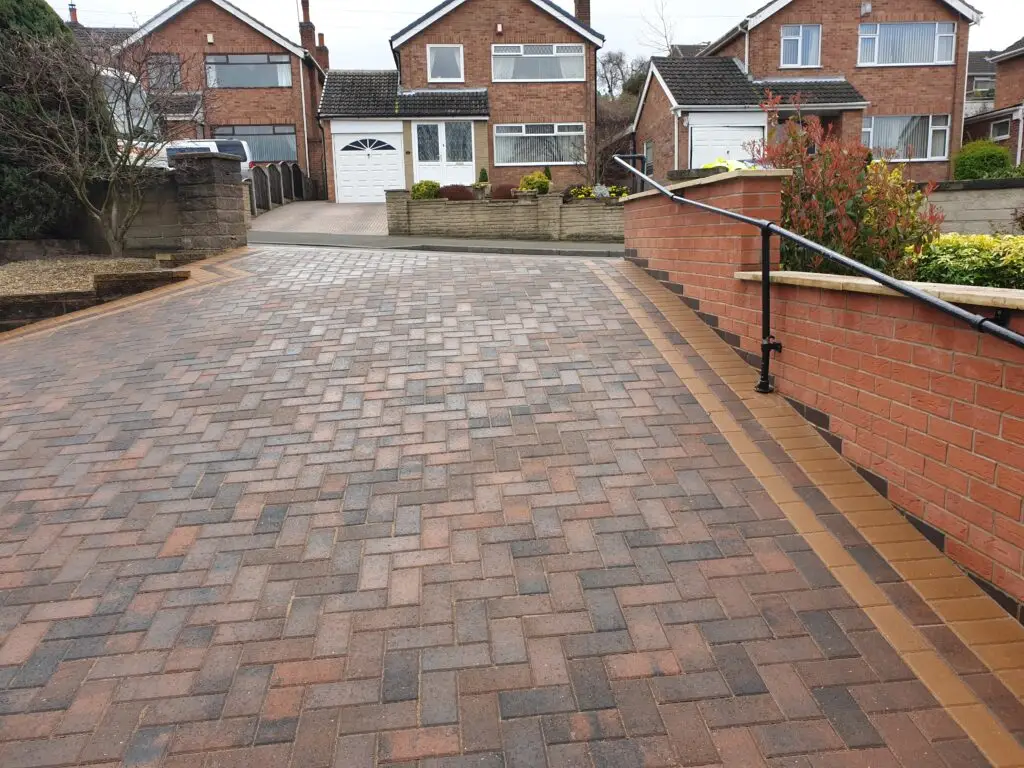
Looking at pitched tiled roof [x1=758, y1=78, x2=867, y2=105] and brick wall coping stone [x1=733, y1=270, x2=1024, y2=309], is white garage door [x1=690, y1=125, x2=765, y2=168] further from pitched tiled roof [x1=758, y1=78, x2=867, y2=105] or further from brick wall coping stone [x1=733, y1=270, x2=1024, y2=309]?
brick wall coping stone [x1=733, y1=270, x2=1024, y2=309]

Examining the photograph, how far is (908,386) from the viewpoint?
380 centimetres

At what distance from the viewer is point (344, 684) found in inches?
113

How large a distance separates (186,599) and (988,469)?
11.4ft

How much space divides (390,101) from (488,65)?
3.69 m

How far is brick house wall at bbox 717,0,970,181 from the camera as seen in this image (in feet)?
86.4

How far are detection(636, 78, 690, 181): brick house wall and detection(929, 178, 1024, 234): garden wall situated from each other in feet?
41.3

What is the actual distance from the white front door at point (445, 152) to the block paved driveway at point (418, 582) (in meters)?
22.3

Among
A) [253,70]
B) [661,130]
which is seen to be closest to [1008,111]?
[661,130]

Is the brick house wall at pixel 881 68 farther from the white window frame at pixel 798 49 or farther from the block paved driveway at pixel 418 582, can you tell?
the block paved driveway at pixel 418 582

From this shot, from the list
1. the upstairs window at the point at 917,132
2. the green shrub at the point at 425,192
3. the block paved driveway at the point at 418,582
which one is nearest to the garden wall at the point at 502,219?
the green shrub at the point at 425,192

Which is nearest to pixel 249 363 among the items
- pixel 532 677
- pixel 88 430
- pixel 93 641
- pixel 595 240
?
pixel 88 430

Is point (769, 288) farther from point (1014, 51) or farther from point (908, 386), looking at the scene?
point (1014, 51)

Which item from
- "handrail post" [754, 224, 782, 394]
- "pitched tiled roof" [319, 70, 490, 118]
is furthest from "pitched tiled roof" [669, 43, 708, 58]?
"handrail post" [754, 224, 782, 394]

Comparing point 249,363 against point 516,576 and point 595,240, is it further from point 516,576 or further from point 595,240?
point 595,240
